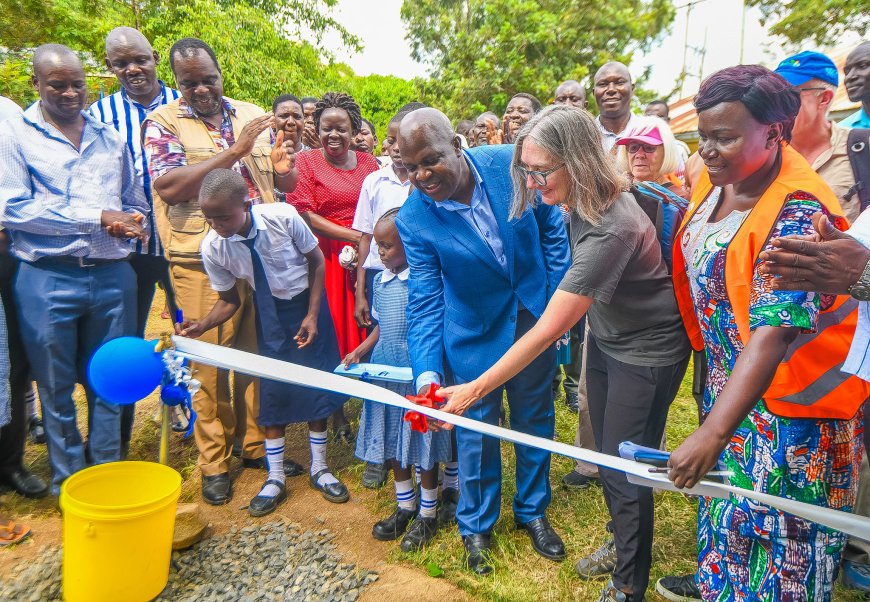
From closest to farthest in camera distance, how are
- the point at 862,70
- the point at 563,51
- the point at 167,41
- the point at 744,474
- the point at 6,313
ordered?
the point at 744,474 < the point at 862,70 < the point at 6,313 < the point at 167,41 < the point at 563,51

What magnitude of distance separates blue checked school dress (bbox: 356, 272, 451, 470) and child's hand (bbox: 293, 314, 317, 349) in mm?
457

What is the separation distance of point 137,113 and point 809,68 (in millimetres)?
3835

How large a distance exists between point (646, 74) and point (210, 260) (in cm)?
1883

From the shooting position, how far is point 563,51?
16.6 metres

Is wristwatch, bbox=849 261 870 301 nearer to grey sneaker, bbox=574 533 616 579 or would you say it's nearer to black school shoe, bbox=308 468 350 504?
grey sneaker, bbox=574 533 616 579

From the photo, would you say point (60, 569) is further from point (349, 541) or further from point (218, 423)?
point (349, 541)

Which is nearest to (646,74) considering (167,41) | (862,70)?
(167,41)

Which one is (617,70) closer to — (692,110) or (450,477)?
(450,477)

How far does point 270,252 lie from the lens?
3438 mm

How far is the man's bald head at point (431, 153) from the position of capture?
2393mm

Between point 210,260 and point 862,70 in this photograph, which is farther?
point 210,260

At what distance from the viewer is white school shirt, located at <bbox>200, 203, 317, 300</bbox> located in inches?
131

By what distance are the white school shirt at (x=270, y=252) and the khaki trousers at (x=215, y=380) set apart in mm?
182

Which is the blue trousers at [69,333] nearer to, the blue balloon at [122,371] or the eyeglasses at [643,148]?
the blue balloon at [122,371]
